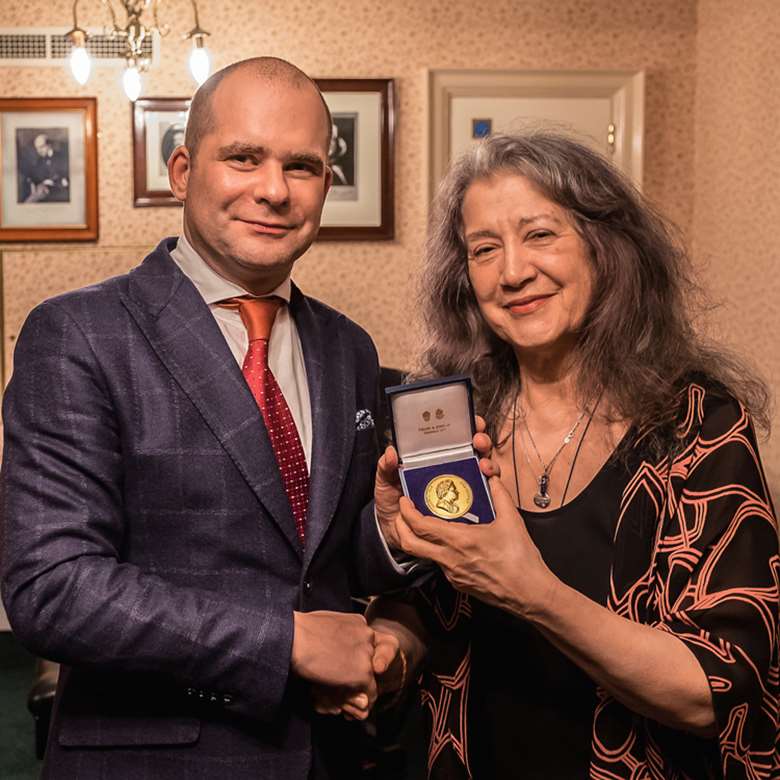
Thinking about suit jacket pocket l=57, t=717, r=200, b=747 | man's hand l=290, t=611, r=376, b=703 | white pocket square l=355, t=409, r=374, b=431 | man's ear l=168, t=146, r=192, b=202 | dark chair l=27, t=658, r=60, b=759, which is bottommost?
dark chair l=27, t=658, r=60, b=759

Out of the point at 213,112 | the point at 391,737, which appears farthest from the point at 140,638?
the point at 391,737

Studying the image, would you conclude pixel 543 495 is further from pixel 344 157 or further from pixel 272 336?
pixel 344 157

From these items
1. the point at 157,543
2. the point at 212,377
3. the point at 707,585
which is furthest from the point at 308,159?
the point at 707,585

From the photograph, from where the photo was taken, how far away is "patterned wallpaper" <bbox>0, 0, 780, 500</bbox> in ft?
16.0

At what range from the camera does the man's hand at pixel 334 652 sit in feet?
4.71

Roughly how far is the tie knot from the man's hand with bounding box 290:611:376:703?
0.46 metres

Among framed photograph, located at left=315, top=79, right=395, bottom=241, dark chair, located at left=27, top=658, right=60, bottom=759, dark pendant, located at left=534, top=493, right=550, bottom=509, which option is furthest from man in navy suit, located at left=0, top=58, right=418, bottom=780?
framed photograph, located at left=315, top=79, right=395, bottom=241

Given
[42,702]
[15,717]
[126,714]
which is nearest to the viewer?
[126,714]

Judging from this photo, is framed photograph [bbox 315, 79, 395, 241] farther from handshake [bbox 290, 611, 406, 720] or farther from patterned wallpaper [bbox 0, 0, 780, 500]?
handshake [bbox 290, 611, 406, 720]

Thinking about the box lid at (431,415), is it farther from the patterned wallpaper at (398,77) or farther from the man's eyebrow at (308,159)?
the patterned wallpaper at (398,77)

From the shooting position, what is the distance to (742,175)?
4414 millimetres

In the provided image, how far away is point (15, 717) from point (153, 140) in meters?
2.69

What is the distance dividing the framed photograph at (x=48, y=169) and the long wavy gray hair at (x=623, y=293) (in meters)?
3.49

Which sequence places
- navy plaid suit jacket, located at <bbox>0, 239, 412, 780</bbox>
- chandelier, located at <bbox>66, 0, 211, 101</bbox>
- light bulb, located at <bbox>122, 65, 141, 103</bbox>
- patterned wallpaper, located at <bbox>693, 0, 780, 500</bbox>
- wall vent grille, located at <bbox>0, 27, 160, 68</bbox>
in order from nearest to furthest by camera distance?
→ navy plaid suit jacket, located at <bbox>0, 239, 412, 780</bbox>
chandelier, located at <bbox>66, 0, 211, 101</bbox>
light bulb, located at <bbox>122, 65, 141, 103</bbox>
patterned wallpaper, located at <bbox>693, 0, 780, 500</bbox>
wall vent grille, located at <bbox>0, 27, 160, 68</bbox>
